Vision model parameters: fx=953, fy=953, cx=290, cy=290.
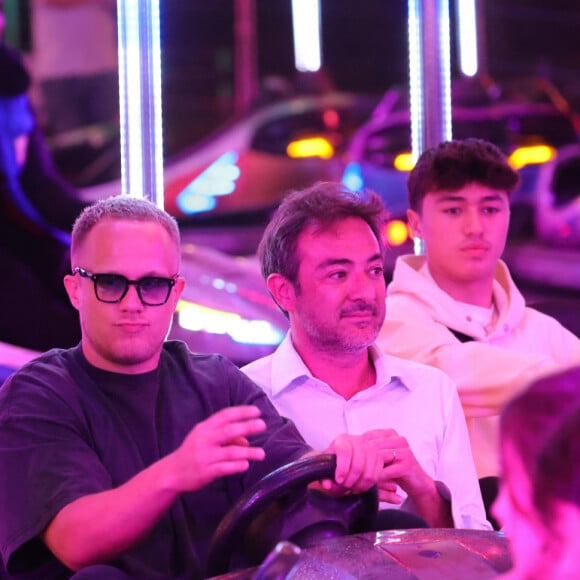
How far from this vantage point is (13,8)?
435 cm

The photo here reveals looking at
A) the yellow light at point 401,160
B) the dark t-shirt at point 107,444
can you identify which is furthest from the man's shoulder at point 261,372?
the yellow light at point 401,160

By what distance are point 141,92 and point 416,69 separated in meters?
0.81

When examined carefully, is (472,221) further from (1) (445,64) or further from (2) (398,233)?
(2) (398,233)

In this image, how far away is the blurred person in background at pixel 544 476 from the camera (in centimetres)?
61

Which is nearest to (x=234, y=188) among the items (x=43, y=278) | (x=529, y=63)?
(x=43, y=278)

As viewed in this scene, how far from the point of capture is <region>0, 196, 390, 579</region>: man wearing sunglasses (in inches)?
48.6

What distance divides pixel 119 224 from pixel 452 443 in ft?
2.43

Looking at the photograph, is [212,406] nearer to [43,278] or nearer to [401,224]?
[43,278]

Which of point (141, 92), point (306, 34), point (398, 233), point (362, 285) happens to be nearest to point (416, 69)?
point (141, 92)

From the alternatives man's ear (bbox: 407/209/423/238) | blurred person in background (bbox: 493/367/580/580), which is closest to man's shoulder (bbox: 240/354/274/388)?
man's ear (bbox: 407/209/423/238)

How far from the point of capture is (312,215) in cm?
181

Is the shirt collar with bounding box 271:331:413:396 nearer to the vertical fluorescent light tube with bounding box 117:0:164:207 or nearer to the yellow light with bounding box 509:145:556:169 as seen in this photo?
the vertical fluorescent light tube with bounding box 117:0:164:207

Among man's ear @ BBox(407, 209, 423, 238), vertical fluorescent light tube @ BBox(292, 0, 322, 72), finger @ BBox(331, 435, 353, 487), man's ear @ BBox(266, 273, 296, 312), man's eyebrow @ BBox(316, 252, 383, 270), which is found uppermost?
vertical fluorescent light tube @ BBox(292, 0, 322, 72)

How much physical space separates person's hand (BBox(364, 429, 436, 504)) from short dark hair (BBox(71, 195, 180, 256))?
18.2 inches
